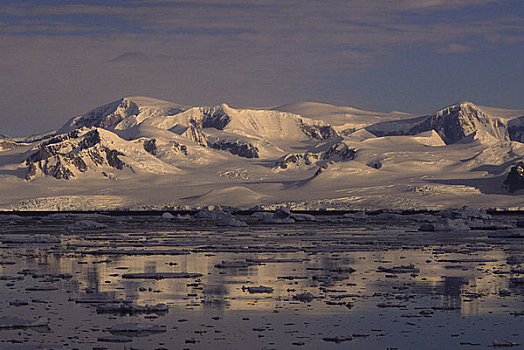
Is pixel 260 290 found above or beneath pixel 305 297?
above

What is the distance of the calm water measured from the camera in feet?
68.4

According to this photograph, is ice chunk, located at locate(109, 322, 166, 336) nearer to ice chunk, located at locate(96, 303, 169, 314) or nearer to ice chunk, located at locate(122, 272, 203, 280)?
ice chunk, located at locate(96, 303, 169, 314)

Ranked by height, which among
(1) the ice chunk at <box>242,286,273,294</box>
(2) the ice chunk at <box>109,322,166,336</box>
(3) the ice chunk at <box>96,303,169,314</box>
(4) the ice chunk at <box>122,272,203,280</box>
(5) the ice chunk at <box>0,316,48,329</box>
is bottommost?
(2) the ice chunk at <box>109,322,166,336</box>

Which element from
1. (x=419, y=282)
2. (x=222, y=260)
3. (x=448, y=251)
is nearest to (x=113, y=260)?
(x=222, y=260)

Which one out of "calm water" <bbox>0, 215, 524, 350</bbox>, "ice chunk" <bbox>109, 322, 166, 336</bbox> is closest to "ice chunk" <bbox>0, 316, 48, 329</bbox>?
"calm water" <bbox>0, 215, 524, 350</bbox>

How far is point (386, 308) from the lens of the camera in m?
25.5

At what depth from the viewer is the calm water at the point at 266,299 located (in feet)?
68.4

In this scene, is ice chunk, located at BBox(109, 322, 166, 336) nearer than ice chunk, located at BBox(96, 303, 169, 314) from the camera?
Yes

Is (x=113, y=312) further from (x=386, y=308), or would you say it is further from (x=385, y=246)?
(x=385, y=246)

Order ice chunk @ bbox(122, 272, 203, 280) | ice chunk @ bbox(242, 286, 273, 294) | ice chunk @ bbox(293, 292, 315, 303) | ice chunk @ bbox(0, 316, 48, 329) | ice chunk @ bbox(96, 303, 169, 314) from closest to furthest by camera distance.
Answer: ice chunk @ bbox(0, 316, 48, 329) < ice chunk @ bbox(96, 303, 169, 314) < ice chunk @ bbox(293, 292, 315, 303) < ice chunk @ bbox(242, 286, 273, 294) < ice chunk @ bbox(122, 272, 203, 280)

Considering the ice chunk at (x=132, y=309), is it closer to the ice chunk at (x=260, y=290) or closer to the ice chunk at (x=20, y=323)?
the ice chunk at (x=20, y=323)

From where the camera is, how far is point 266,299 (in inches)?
Result: 1077

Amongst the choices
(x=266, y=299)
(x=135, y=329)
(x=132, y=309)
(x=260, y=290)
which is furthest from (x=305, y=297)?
(x=135, y=329)

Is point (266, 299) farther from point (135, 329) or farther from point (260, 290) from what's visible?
point (135, 329)
